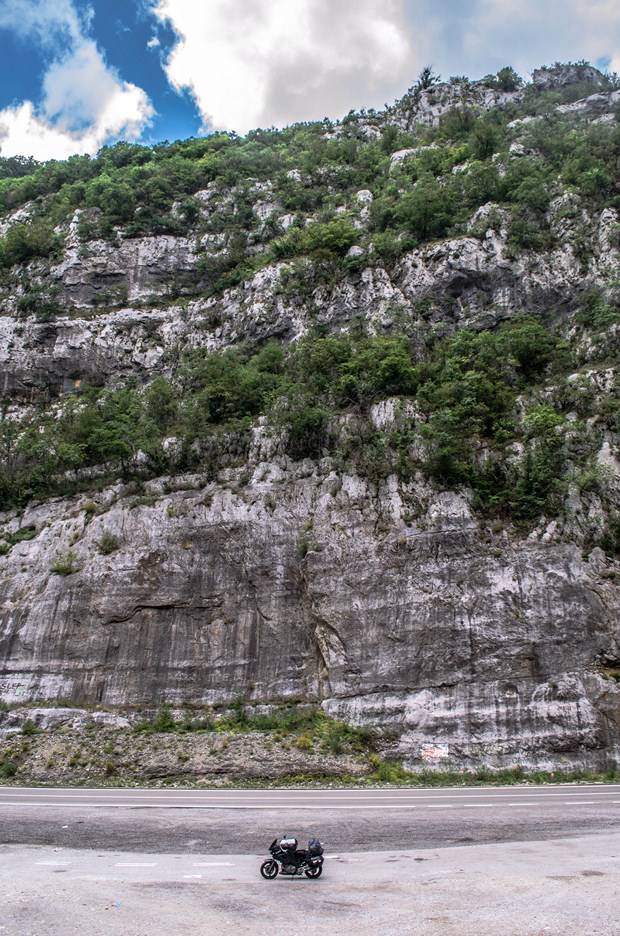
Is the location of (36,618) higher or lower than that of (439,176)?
lower

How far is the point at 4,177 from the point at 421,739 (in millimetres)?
74810

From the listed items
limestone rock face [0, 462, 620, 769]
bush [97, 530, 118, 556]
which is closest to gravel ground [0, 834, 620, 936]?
limestone rock face [0, 462, 620, 769]

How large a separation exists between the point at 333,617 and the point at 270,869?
17.0 metres

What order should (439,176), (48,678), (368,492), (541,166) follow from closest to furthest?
1. (48,678)
2. (368,492)
3. (541,166)
4. (439,176)

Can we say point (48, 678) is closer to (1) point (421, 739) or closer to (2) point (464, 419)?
(1) point (421, 739)

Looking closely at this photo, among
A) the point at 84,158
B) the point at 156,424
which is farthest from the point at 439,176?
the point at 84,158

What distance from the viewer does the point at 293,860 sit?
9844 millimetres

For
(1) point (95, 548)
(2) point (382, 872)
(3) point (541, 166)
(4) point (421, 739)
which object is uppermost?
(3) point (541, 166)

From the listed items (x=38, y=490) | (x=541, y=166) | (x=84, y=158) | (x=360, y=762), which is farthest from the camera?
(x=84, y=158)

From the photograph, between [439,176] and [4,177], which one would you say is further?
[4,177]

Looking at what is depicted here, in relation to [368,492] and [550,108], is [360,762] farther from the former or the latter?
[550,108]

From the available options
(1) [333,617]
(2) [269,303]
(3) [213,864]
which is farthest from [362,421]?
(3) [213,864]

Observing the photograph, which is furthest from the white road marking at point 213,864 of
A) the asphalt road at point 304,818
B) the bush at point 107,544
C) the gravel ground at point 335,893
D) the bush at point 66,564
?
the bush at point 66,564

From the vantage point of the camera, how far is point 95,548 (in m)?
31.0
